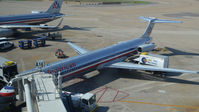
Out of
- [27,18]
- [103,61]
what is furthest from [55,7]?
[103,61]

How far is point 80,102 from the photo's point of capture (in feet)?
65.5

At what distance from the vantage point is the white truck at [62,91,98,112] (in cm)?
1927

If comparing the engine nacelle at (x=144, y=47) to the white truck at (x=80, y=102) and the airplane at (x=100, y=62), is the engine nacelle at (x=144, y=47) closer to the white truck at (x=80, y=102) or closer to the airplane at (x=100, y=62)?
the airplane at (x=100, y=62)

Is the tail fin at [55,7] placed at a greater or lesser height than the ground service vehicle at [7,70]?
greater

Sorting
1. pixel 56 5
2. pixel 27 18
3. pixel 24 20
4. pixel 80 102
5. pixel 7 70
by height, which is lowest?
pixel 80 102

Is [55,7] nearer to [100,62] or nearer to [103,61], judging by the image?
[103,61]

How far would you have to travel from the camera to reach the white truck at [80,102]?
1927 centimetres

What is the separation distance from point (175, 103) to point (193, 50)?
22499mm

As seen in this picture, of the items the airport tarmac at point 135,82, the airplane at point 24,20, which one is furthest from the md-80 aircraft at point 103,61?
the airplane at point 24,20

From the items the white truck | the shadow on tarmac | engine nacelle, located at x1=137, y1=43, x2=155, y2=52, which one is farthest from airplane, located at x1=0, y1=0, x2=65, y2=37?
the white truck

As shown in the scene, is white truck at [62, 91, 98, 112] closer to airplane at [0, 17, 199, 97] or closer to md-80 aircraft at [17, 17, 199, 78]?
airplane at [0, 17, 199, 97]

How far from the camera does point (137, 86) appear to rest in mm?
25906

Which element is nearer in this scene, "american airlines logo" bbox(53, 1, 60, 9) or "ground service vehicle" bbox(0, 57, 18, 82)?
"ground service vehicle" bbox(0, 57, 18, 82)

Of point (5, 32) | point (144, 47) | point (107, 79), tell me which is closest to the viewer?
point (107, 79)
